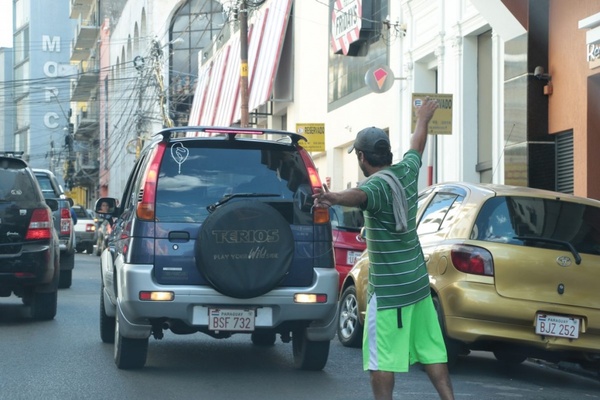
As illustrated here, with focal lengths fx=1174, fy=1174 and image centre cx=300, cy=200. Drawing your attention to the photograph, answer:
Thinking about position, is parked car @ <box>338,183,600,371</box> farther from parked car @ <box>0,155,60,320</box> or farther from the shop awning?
the shop awning

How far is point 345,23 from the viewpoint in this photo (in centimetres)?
2788

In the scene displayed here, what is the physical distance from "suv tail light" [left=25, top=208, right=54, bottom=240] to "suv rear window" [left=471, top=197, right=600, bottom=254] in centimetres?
558

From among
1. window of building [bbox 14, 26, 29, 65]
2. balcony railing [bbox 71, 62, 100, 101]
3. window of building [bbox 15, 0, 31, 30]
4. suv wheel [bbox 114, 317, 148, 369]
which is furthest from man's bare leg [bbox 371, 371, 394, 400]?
window of building [bbox 14, 26, 29, 65]

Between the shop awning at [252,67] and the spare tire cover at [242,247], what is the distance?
1045 inches

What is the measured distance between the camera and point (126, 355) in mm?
9344

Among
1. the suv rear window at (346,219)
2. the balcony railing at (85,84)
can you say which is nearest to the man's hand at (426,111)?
the suv rear window at (346,219)

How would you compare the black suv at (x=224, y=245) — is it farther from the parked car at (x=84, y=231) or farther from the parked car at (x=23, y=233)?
the parked car at (x=84, y=231)

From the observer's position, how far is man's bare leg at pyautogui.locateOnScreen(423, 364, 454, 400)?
639 cm

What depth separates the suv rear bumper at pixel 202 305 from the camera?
873cm

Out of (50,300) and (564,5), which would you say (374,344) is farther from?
(564,5)

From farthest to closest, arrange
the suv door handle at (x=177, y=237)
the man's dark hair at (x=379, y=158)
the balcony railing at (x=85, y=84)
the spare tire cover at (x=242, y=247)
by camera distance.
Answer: the balcony railing at (x=85, y=84)
the suv door handle at (x=177, y=237)
the spare tire cover at (x=242, y=247)
the man's dark hair at (x=379, y=158)

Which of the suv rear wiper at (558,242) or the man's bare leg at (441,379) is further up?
the suv rear wiper at (558,242)

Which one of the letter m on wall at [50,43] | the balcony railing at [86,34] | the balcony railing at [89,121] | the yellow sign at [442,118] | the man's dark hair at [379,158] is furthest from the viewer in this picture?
the letter m on wall at [50,43]

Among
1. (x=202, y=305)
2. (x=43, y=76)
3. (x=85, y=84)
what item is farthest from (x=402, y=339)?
(x=43, y=76)
